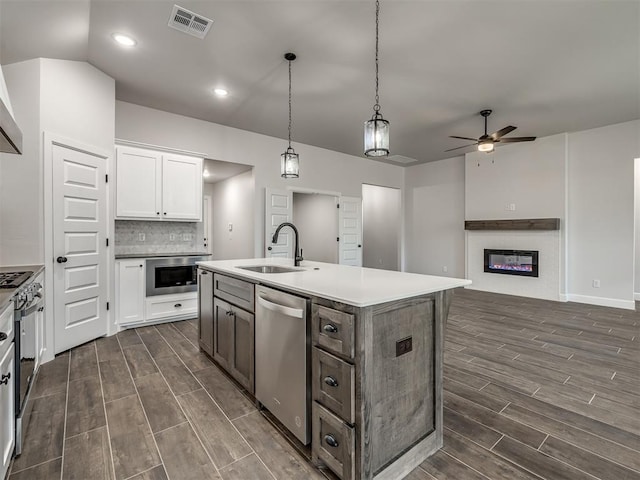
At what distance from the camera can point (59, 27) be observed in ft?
8.32

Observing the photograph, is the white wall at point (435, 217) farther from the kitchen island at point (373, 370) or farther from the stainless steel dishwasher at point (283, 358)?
the stainless steel dishwasher at point (283, 358)

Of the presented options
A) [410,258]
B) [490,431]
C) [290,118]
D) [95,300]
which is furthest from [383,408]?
[410,258]

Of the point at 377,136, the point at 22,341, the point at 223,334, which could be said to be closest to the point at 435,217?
the point at 377,136

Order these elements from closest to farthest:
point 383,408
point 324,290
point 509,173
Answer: point 383,408 < point 324,290 < point 509,173

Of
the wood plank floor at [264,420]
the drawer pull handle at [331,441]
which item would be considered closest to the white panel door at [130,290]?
the wood plank floor at [264,420]

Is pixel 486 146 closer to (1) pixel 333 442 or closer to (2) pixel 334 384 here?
(2) pixel 334 384

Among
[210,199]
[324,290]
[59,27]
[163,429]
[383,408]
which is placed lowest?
[163,429]

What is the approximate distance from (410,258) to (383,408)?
6729 mm

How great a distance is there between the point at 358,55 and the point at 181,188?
9.32 feet

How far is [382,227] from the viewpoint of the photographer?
28.7 ft

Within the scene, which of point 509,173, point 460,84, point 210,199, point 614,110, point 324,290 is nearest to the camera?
point 324,290

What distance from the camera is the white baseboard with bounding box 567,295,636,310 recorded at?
15.7 feet

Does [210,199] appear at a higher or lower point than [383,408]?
higher

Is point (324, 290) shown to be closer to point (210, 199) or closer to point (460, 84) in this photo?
point (460, 84)
